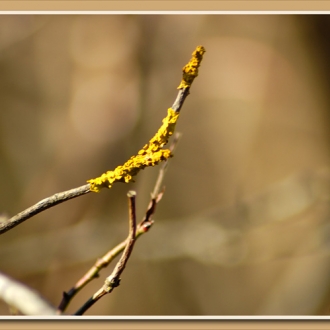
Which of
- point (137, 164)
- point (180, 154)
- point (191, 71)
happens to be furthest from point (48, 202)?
point (180, 154)

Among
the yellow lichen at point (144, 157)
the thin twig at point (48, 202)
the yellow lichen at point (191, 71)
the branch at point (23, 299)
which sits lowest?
the branch at point (23, 299)

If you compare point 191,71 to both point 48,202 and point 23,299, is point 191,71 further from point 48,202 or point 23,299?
point 23,299

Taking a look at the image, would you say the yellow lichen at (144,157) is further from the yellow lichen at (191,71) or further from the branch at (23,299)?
the branch at (23,299)

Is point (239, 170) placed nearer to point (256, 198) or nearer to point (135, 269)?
point (256, 198)

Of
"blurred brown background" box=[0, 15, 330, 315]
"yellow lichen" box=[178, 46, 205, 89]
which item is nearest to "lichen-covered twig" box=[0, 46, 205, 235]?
"yellow lichen" box=[178, 46, 205, 89]

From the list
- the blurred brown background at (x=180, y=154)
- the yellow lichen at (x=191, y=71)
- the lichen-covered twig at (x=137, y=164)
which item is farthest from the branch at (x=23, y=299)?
the yellow lichen at (x=191, y=71)
